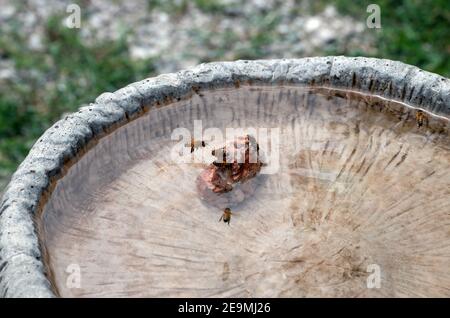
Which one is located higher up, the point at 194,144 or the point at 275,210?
the point at 194,144

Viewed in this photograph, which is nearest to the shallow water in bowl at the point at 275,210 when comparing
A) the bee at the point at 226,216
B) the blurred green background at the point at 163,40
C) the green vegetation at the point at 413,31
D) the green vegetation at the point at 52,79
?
the bee at the point at 226,216

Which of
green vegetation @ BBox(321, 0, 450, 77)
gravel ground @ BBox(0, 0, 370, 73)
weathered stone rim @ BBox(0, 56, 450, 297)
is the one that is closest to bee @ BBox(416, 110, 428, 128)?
weathered stone rim @ BBox(0, 56, 450, 297)

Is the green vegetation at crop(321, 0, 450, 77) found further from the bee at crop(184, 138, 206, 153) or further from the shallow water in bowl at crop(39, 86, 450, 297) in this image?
the bee at crop(184, 138, 206, 153)

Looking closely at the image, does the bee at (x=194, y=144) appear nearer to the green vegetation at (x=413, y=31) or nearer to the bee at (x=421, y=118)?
the bee at (x=421, y=118)

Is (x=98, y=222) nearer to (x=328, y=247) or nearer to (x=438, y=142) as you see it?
(x=328, y=247)

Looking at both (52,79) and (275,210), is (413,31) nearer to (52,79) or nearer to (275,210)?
(52,79)

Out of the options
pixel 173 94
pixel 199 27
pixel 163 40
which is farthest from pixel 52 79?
pixel 173 94
